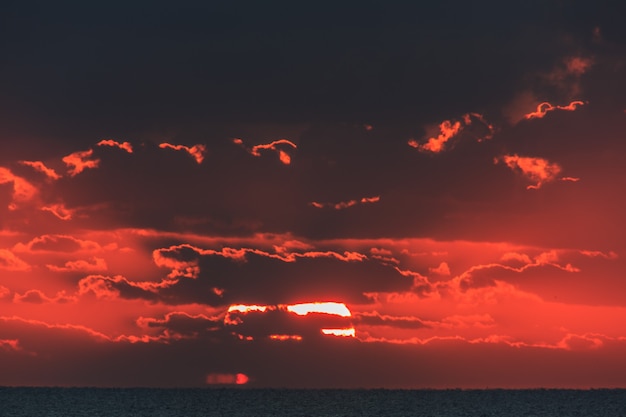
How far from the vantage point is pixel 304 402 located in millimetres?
86688

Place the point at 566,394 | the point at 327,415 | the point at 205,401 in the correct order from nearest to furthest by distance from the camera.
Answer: the point at 327,415 < the point at 205,401 < the point at 566,394

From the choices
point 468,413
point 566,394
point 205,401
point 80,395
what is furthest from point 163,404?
point 566,394

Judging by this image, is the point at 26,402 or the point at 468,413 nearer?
the point at 468,413

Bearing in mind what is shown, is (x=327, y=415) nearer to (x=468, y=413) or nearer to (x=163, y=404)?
(x=468, y=413)

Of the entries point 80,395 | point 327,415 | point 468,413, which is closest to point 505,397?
point 468,413

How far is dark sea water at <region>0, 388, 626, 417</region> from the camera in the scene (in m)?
78.3

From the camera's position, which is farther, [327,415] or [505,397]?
[505,397]

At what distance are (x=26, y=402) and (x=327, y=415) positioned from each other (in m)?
25.0

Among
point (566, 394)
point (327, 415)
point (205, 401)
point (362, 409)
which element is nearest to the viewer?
point (327, 415)

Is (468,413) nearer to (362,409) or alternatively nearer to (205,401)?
(362,409)

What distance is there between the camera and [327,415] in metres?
75.6

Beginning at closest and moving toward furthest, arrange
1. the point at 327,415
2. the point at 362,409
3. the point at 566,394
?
1. the point at 327,415
2. the point at 362,409
3. the point at 566,394

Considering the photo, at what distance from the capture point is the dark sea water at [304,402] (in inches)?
3083

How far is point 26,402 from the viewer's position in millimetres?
84812
